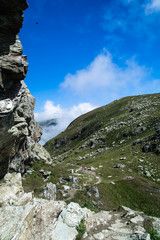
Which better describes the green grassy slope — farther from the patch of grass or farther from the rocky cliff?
the rocky cliff

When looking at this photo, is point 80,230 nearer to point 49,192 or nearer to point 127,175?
point 49,192

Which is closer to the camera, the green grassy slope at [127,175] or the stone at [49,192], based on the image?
the stone at [49,192]

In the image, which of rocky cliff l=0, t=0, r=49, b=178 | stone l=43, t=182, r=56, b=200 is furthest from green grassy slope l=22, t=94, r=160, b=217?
rocky cliff l=0, t=0, r=49, b=178

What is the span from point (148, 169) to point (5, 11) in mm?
53888

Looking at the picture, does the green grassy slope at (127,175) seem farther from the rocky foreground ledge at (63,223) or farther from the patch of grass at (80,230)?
the patch of grass at (80,230)

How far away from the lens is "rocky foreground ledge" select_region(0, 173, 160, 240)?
37.6ft

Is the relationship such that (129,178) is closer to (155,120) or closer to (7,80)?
(7,80)

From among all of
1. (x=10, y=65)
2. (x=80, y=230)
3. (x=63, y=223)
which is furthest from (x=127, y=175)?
(x=10, y=65)

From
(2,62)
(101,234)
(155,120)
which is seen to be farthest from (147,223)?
(155,120)

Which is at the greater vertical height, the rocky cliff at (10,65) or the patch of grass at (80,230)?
the rocky cliff at (10,65)

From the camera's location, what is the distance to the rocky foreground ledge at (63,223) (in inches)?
452

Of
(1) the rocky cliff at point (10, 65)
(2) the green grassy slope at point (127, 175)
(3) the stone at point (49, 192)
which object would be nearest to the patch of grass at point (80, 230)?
(2) the green grassy slope at point (127, 175)

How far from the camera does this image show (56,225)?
12672mm

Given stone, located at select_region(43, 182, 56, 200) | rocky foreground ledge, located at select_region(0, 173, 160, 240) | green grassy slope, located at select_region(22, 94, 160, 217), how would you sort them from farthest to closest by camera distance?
green grassy slope, located at select_region(22, 94, 160, 217), stone, located at select_region(43, 182, 56, 200), rocky foreground ledge, located at select_region(0, 173, 160, 240)
